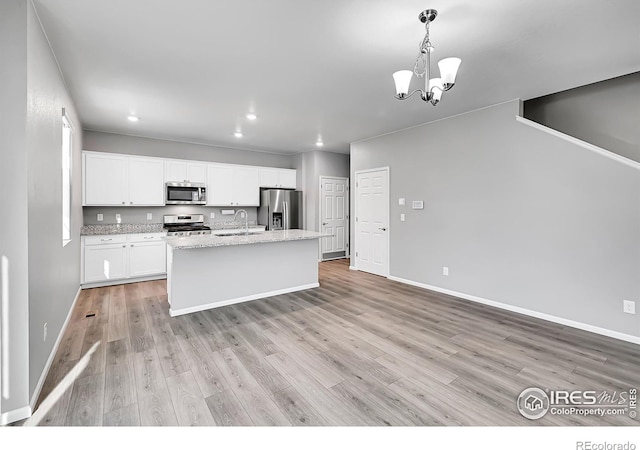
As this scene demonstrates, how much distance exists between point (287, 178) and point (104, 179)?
3564 mm

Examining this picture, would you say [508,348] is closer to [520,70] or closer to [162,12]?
[520,70]

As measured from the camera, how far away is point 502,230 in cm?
386

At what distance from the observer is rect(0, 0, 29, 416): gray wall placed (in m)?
1.80

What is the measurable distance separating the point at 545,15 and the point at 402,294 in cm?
347

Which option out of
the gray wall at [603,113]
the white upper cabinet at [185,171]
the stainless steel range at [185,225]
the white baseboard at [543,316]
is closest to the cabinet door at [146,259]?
the stainless steel range at [185,225]

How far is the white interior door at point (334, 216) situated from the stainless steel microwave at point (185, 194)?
261cm

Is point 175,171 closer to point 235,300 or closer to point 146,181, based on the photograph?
point 146,181

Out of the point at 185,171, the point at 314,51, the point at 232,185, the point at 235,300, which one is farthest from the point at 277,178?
the point at 314,51

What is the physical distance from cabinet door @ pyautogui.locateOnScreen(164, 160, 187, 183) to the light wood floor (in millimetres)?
2515

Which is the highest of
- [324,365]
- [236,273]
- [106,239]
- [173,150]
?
[173,150]

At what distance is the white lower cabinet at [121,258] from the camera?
15.4 feet

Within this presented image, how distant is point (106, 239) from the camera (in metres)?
4.83

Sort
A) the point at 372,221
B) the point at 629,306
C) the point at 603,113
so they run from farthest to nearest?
the point at 372,221, the point at 603,113, the point at 629,306

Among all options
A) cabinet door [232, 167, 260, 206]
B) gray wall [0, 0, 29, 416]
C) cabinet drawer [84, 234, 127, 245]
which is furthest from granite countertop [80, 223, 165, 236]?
gray wall [0, 0, 29, 416]
